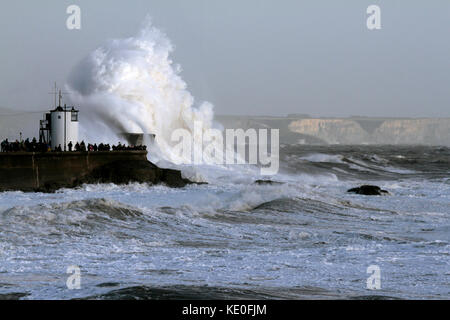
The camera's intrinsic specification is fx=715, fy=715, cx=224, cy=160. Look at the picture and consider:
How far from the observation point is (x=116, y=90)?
38750 millimetres

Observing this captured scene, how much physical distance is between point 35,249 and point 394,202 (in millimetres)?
14064

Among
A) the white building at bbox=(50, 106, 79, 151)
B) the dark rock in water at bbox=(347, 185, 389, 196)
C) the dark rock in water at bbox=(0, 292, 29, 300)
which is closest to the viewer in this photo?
the dark rock in water at bbox=(0, 292, 29, 300)

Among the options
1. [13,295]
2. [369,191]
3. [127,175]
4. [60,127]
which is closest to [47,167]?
[60,127]

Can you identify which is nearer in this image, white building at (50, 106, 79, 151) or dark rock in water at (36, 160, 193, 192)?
dark rock in water at (36, 160, 193, 192)

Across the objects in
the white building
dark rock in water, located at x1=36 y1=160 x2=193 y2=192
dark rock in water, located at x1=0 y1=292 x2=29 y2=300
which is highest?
the white building

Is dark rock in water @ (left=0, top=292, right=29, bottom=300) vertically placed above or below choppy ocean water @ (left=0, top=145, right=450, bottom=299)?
above

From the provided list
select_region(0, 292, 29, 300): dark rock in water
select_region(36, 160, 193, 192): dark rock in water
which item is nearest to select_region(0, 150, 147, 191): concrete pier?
select_region(36, 160, 193, 192): dark rock in water

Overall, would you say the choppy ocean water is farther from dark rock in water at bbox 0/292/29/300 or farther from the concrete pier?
the concrete pier

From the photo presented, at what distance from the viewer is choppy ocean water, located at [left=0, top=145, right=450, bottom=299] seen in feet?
34.4

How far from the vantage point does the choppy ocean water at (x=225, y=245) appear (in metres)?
10.5

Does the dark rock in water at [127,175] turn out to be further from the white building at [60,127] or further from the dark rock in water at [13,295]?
the dark rock in water at [13,295]

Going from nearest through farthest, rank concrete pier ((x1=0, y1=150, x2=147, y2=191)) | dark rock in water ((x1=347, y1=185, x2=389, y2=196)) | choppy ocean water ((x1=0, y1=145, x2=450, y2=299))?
choppy ocean water ((x1=0, y1=145, x2=450, y2=299)), concrete pier ((x1=0, y1=150, x2=147, y2=191)), dark rock in water ((x1=347, y1=185, x2=389, y2=196))

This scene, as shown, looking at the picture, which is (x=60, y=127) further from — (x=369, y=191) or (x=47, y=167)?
(x=369, y=191)

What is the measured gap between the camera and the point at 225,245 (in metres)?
14.6
